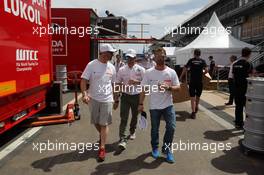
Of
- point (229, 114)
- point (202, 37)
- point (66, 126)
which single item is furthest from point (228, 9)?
point (66, 126)

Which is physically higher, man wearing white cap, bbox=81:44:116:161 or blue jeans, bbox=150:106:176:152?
man wearing white cap, bbox=81:44:116:161

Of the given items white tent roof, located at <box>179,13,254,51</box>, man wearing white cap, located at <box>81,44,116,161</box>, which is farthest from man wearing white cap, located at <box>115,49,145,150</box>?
white tent roof, located at <box>179,13,254,51</box>

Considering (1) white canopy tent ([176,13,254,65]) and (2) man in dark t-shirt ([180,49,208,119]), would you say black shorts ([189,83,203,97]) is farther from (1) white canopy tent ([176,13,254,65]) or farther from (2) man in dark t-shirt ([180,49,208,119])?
(1) white canopy tent ([176,13,254,65])

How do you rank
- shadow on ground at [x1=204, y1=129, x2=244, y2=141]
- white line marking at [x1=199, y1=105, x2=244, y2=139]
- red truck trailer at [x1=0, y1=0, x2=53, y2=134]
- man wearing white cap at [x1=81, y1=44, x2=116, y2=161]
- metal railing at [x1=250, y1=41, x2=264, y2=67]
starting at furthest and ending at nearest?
metal railing at [x1=250, y1=41, x2=264, y2=67]
white line marking at [x1=199, y1=105, x2=244, y2=139]
shadow on ground at [x1=204, y1=129, x2=244, y2=141]
man wearing white cap at [x1=81, y1=44, x2=116, y2=161]
red truck trailer at [x1=0, y1=0, x2=53, y2=134]

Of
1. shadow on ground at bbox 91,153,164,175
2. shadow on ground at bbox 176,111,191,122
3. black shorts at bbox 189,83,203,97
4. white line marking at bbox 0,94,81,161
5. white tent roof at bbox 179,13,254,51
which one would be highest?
white tent roof at bbox 179,13,254,51

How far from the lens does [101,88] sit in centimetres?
491

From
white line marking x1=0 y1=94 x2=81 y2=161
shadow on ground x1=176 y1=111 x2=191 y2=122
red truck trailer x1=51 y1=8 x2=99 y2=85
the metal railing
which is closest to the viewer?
white line marking x1=0 y1=94 x2=81 y2=161

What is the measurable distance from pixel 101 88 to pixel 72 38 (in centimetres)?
1028

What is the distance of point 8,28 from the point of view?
4836 millimetres

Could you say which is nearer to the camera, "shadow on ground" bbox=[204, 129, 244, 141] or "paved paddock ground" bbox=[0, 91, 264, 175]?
"paved paddock ground" bbox=[0, 91, 264, 175]

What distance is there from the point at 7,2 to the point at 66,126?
Result: 329cm

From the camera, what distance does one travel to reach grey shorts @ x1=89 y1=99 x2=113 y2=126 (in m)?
4.93

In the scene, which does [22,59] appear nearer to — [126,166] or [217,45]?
[126,166]

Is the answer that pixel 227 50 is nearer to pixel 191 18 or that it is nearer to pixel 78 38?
pixel 78 38
